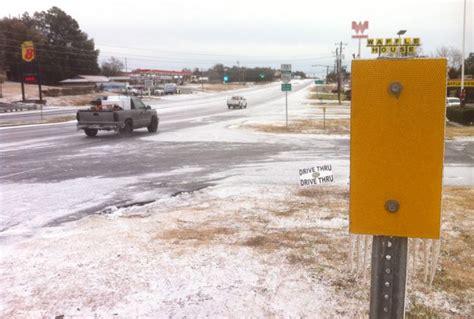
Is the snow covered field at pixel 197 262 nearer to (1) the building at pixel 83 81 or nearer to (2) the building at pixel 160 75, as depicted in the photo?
(1) the building at pixel 83 81

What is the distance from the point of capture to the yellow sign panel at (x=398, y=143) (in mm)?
2018

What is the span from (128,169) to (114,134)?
9862mm

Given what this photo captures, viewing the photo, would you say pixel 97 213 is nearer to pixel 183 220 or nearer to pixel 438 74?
pixel 183 220

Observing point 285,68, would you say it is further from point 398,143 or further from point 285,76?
point 398,143

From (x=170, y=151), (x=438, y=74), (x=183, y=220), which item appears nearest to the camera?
(x=438, y=74)

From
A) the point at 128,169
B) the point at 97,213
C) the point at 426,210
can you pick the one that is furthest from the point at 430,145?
the point at 128,169

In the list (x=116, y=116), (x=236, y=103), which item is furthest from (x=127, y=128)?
(x=236, y=103)

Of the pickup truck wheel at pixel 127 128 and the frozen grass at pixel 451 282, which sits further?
the pickup truck wheel at pixel 127 128

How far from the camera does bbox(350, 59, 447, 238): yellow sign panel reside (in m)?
2.02

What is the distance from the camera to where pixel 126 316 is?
3787 mm

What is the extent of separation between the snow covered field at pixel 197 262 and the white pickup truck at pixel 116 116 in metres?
11.6

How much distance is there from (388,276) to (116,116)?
18.7 metres

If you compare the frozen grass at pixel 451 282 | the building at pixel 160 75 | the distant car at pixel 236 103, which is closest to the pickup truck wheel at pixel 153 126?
the frozen grass at pixel 451 282

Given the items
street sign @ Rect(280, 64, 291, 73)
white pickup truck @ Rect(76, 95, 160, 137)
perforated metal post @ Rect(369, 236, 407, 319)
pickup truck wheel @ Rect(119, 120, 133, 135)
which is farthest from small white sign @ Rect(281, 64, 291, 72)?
perforated metal post @ Rect(369, 236, 407, 319)
